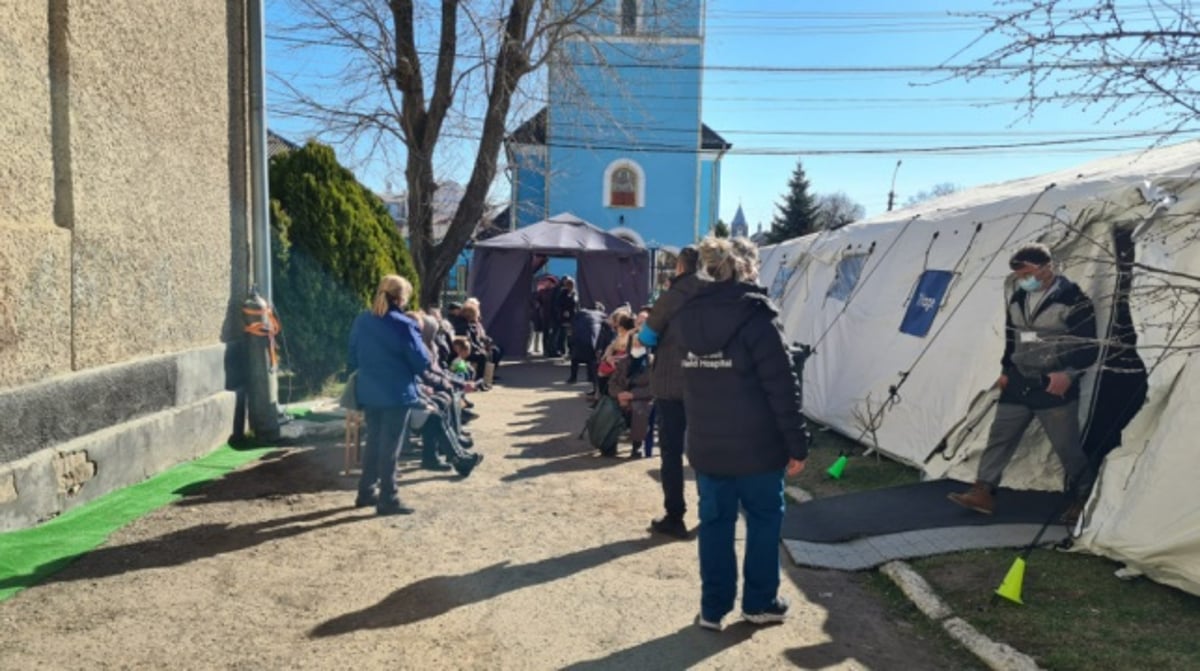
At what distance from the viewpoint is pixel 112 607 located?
13.4 feet

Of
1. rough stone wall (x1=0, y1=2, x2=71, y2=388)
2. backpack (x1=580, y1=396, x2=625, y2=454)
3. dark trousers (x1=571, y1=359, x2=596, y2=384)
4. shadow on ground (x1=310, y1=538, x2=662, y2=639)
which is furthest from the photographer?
dark trousers (x1=571, y1=359, x2=596, y2=384)

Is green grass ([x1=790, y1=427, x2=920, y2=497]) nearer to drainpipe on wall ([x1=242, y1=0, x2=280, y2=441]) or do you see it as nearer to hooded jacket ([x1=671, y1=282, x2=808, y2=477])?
hooded jacket ([x1=671, y1=282, x2=808, y2=477])

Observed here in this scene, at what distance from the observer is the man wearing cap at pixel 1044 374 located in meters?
5.46

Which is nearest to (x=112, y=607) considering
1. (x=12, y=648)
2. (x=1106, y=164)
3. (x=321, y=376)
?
(x=12, y=648)

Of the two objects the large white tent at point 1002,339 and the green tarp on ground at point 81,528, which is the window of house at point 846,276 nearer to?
the large white tent at point 1002,339

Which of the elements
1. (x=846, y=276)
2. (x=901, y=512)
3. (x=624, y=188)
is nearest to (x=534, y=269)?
(x=846, y=276)

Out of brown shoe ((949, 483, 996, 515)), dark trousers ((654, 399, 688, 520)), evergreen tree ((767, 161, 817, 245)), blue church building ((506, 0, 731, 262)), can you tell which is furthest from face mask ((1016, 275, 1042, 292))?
evergreen tree ((767, 161, 817, 245))

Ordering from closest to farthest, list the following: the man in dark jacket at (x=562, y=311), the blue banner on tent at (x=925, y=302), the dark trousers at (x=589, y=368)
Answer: the blue banner on tent at (x=925, y=302) < the dark trousers at (x=589, y=368) < the man in dark jacket at (x=562, y=311)

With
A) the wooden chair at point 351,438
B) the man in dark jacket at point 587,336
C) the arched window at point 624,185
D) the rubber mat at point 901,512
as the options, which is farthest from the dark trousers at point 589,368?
the arched window at point 624,185

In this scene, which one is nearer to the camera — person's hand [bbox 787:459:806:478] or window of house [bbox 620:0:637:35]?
person's hand [bbox 787:459:806:478]

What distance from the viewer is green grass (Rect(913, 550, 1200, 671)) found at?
371cm

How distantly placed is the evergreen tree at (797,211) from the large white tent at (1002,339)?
1237 inches

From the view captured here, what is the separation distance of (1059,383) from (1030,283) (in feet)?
2.33

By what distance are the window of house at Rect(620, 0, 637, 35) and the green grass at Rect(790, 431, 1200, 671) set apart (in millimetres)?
11705
